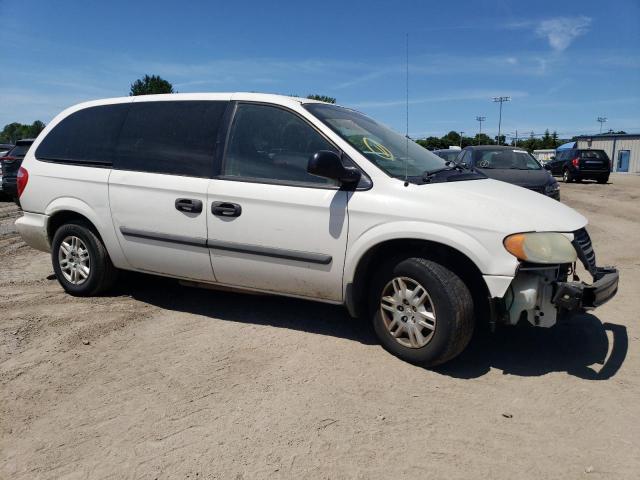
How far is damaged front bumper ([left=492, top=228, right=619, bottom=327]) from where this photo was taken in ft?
10.7

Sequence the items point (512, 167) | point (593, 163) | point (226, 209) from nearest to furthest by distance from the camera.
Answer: point (226, 209), point (512, 167), point (593, 163)

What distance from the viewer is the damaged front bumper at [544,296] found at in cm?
325

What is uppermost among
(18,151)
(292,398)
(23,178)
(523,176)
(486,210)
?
(18,151)

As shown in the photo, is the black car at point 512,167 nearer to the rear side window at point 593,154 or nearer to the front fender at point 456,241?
the front fender at point 456,241

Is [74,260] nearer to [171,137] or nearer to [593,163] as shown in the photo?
[171,137]

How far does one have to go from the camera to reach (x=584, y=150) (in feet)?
77.0

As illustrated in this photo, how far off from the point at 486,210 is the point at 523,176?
24.2 feet

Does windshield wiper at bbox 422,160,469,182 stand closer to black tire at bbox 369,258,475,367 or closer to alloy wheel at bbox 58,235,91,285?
black tire at bbox 369,258,475,367

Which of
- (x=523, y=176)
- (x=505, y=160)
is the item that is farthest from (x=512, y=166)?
(x=523, y=176)

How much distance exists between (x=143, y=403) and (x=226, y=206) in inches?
62.1

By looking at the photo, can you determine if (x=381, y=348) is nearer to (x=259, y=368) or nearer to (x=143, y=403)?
(x=259, y=368)

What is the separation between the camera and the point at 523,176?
33.2ft

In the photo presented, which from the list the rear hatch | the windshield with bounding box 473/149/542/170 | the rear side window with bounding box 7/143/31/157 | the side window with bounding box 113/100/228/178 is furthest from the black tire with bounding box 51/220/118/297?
the rear hatch

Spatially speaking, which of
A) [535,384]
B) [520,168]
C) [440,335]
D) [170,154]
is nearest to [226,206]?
[170,154]
